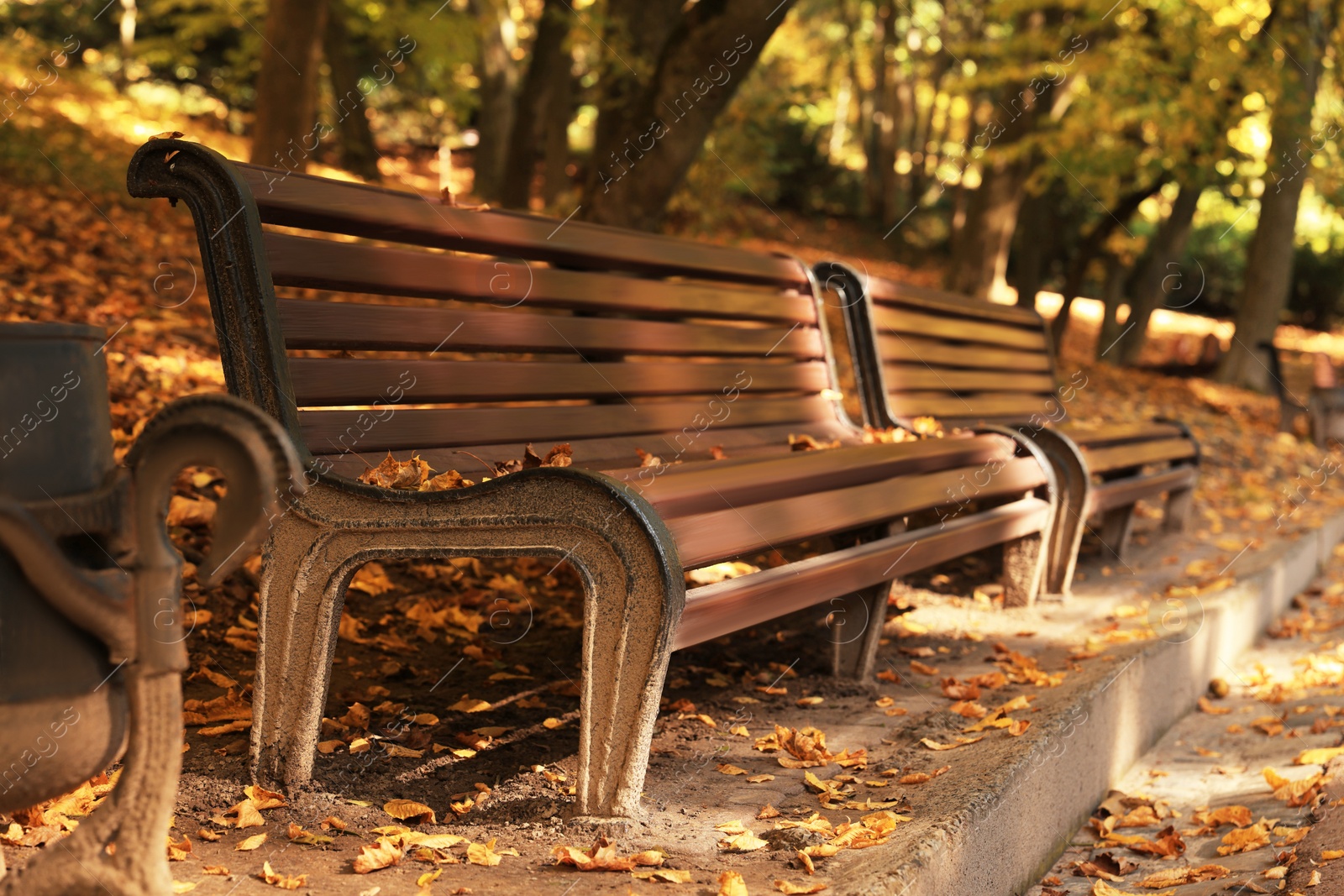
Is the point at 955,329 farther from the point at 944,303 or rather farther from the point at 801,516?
the point at 801,516

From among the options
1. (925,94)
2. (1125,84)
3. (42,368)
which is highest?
(925,94)

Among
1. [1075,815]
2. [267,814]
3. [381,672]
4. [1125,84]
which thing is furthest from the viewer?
[1125,84]

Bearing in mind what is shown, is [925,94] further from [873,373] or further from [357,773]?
[357,773]

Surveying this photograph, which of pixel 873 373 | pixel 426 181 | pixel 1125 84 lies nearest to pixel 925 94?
pixel 426 181

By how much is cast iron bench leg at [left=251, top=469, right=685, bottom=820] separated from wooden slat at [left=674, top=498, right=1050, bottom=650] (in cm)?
10

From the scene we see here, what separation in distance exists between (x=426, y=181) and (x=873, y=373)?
20180 millimetres

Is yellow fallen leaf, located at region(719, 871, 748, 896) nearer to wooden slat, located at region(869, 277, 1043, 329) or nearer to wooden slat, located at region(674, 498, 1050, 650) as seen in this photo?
wooden slat, located at region(674, 498, 1050, 650)

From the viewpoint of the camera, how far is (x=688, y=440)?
3465 millimetres

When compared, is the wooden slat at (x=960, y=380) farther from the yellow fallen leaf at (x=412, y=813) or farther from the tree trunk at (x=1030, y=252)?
the tree trunk at (x=1030, y=252)

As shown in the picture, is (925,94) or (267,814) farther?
(925,94)

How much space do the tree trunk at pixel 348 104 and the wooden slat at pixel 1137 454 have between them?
10.0m

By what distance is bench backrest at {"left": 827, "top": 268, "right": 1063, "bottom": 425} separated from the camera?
14.2 ft

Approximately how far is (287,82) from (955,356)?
592cm

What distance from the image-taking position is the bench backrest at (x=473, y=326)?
234cm
